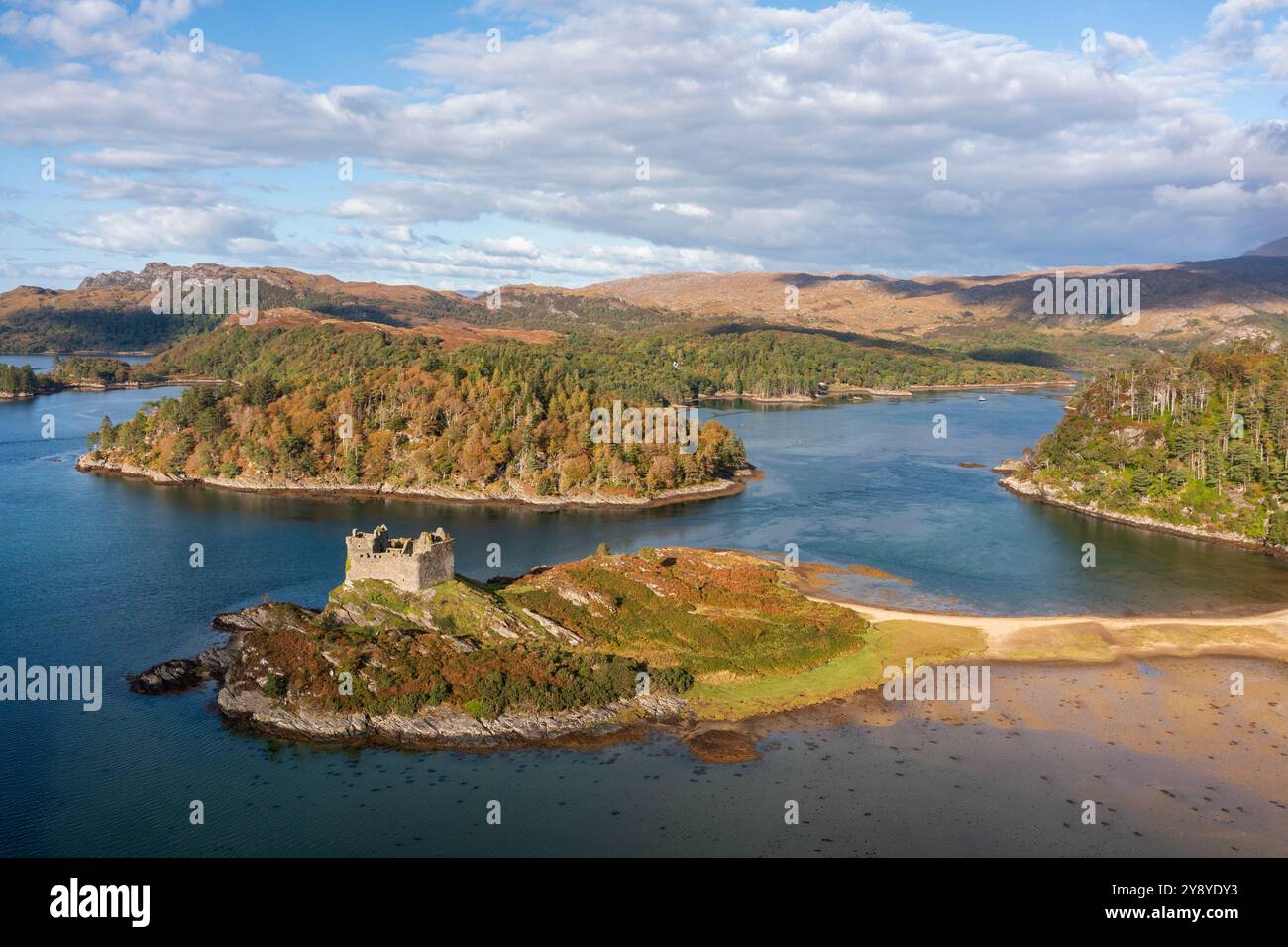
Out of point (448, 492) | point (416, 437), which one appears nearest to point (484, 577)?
point (448, 492)

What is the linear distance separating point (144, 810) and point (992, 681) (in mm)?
42794

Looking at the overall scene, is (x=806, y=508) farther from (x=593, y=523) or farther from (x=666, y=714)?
(x=666, y=714)

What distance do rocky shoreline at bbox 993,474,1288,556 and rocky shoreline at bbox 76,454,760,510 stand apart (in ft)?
111

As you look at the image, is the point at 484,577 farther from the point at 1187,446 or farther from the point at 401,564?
the point at 1187,446

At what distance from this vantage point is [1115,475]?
102438mm

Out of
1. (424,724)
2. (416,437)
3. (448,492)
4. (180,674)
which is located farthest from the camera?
(416,437)

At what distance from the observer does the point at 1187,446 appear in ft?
320

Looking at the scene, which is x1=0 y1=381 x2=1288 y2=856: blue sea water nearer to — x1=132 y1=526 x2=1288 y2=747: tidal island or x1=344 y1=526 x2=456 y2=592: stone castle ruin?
x1=132 y1=526 x2=1288 y2=747: tidal island

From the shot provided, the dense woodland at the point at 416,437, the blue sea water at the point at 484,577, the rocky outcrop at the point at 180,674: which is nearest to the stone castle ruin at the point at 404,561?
the rocky outcrop at the point at 180,674

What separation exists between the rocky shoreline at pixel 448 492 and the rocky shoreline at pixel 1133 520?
33.9 meters

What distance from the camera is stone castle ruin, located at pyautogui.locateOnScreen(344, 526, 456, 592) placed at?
170 ft

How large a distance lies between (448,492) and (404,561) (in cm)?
5840

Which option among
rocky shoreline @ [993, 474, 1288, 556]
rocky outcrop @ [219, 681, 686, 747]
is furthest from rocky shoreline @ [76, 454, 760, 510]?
rocky outcrop @ [219, 681, 686, 747]

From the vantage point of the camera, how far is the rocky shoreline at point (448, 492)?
108m
